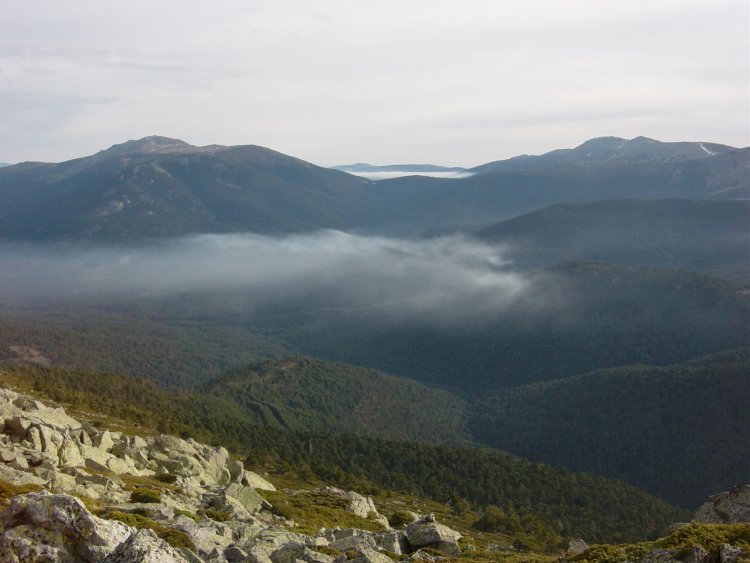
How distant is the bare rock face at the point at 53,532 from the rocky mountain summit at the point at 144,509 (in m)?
0.03

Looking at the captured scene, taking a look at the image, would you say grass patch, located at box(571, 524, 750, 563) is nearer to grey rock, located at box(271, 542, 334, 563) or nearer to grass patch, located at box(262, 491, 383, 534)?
grey rock, located at box(271, 542, 334, 563)

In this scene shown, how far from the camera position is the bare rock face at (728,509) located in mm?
38469

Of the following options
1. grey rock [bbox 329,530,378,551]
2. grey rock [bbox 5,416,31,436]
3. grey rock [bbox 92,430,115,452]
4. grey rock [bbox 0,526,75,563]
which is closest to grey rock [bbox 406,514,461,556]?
grey rock [bbox 329,530,378,551]

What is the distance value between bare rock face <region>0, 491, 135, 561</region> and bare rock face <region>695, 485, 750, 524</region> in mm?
36426

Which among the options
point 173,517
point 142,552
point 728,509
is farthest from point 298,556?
point 728,509

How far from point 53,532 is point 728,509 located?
3933 cm

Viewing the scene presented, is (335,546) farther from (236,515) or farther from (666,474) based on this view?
(666,474)

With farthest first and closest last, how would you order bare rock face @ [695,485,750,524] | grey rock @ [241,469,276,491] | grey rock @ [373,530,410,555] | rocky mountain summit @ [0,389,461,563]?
grey rock @ [241,469,276,491], bare rock face @ [695,485,750,524], grey rock @ [373,530,410,555], rocky mountain summit @ [0,389,461,563]

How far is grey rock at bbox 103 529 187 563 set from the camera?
18.0 metres

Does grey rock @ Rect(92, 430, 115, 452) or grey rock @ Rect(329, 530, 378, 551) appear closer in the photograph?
grey rock @ Rect(329, 530, 378, 551)

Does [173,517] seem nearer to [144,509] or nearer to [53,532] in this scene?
[144,509]

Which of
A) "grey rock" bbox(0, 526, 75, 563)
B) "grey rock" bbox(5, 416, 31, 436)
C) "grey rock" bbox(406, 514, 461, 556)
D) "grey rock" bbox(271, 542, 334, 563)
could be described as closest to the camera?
"grey rock" bbox(0, 526, 75, 563)

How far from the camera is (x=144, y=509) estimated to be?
1315 inches

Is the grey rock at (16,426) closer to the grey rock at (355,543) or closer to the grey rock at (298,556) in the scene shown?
the grey rock at (355,543)
